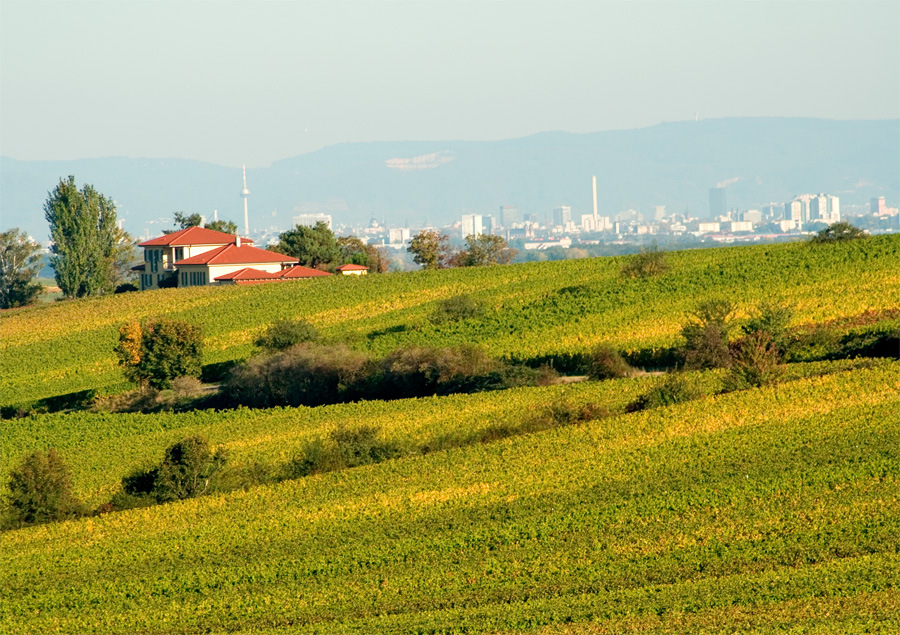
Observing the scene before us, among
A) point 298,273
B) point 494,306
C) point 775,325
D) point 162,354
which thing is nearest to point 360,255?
point 298,273

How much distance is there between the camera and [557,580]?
22.5 metres

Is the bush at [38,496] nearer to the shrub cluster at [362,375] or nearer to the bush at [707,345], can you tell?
the shrub cluster at [362,375]

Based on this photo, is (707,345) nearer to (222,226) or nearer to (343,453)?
(343,453)

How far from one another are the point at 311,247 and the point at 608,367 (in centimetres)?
6786

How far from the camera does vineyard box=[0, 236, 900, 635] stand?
20641 mm

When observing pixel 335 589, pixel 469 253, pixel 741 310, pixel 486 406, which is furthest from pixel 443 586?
pixel 469 253

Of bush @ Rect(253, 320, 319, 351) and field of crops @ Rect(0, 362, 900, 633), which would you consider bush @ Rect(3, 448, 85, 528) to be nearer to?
field of crops @ Rect(0, 362, 900, 633)

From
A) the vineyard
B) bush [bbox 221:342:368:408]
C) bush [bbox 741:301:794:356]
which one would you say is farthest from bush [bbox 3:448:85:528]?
bush [bbox 741:301:794:356]

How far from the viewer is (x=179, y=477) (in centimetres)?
3541

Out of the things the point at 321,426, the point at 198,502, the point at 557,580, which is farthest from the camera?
the point at 321,426

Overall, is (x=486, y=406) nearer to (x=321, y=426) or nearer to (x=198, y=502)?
(x=321, y=426)

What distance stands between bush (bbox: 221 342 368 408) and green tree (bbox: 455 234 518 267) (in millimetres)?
65287

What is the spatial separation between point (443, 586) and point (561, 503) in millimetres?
6627

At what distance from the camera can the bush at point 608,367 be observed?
163 feet
